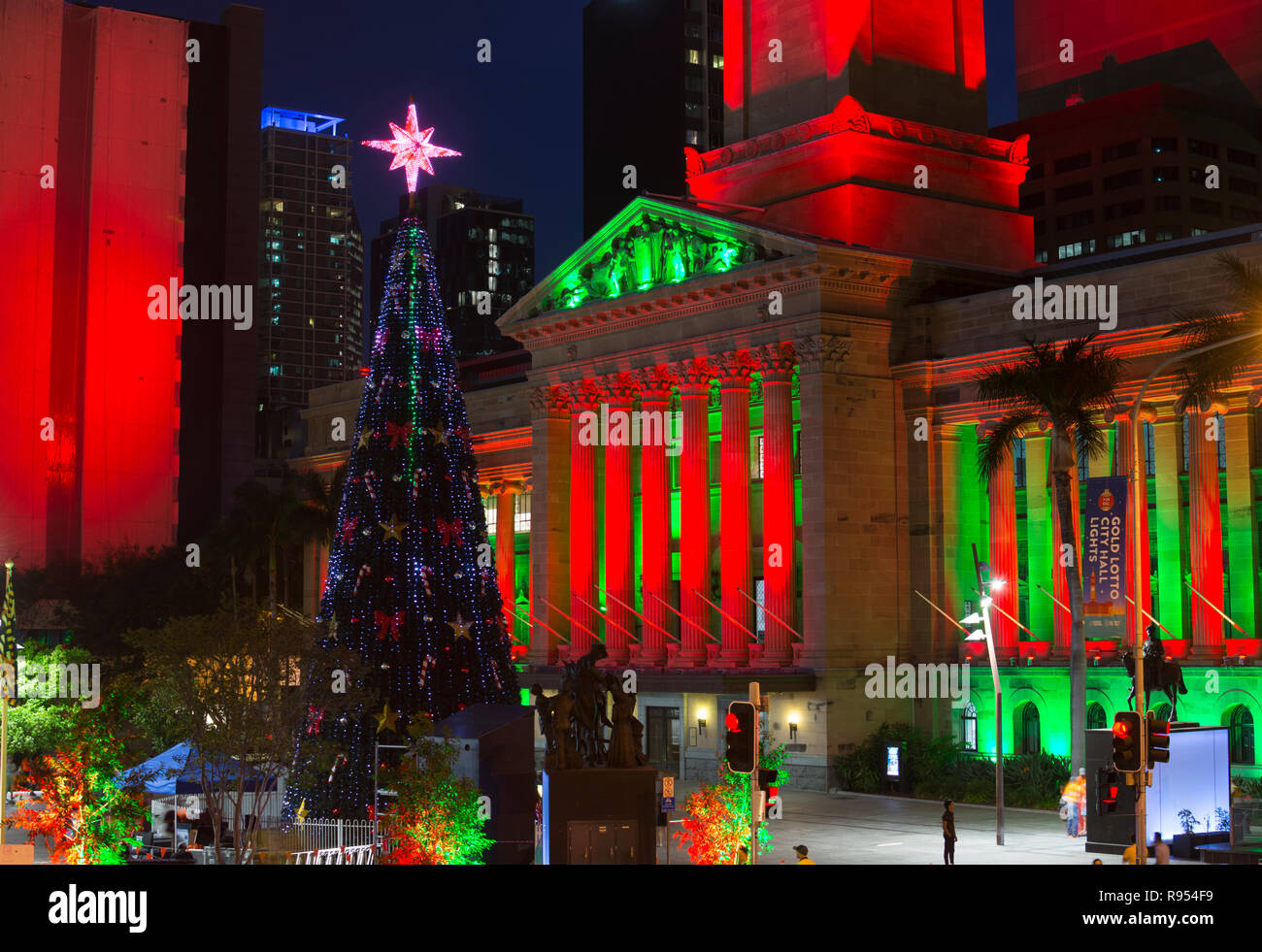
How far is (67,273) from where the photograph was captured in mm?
87375

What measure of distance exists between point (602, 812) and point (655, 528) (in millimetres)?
37452

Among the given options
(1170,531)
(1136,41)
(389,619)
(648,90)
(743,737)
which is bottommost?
(743,737)

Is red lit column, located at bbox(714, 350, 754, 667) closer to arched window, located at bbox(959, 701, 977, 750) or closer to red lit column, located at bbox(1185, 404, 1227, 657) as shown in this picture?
arched window, located at bbox(959, 701, 977, 750)

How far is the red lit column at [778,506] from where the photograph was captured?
60.2 metres

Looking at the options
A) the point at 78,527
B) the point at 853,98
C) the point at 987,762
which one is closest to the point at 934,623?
the point at 987,762

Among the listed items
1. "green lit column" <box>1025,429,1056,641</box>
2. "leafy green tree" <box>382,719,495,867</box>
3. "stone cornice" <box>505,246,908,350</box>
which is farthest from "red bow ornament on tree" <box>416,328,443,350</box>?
"green lit column" <box>1025,429,1056,641</box>

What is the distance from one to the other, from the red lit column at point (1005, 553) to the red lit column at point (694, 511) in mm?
11479

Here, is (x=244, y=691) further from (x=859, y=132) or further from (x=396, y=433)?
(x=859, y=132)

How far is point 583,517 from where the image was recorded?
6900cm

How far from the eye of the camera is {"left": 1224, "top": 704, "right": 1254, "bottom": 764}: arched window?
5072 centimetres

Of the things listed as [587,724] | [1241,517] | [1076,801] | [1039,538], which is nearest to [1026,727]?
[1039,538]

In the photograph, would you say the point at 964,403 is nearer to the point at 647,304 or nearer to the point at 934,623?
the point at 934,623

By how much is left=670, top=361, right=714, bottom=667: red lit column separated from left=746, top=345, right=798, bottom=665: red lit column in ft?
11.7
